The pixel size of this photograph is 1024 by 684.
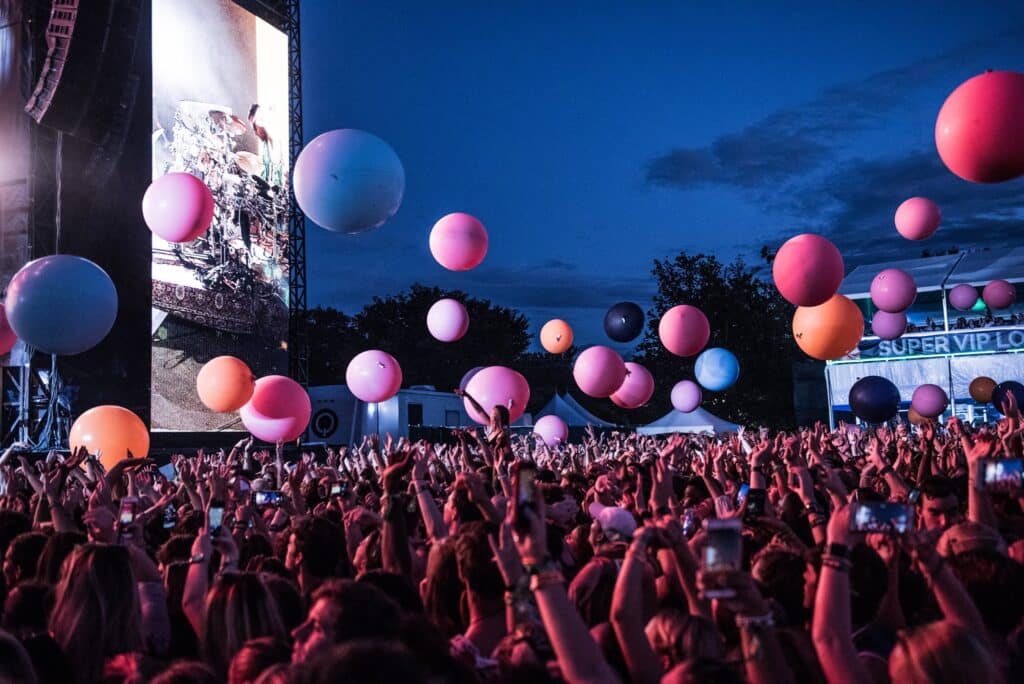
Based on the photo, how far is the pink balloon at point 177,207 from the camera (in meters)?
8.51

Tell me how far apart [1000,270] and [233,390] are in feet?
79.8

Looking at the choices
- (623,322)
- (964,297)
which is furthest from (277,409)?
(964,297)

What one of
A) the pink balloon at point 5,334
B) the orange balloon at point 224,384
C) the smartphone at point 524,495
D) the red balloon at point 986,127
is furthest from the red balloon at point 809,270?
the pink balloon at point 5,334

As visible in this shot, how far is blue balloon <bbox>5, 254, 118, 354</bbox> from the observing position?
24.6 ft

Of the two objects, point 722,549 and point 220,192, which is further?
point 220,192

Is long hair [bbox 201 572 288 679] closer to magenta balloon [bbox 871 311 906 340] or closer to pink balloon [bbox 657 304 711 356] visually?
pink balloon [bbox 657 304 711 356]

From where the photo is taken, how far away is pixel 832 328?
8.91 meters

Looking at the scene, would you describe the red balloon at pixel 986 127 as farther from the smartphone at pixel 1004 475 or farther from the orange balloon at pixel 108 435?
the orange balloon at pixel 108 435

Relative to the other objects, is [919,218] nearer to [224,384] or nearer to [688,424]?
[224,384]

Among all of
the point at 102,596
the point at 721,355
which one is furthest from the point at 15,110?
the point at 102,596

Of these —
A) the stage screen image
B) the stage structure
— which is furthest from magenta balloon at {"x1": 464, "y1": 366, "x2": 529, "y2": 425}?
the stage screen image

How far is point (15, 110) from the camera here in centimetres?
1363

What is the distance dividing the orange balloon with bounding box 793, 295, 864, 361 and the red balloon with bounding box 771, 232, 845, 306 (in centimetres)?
119

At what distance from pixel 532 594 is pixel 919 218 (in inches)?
337
